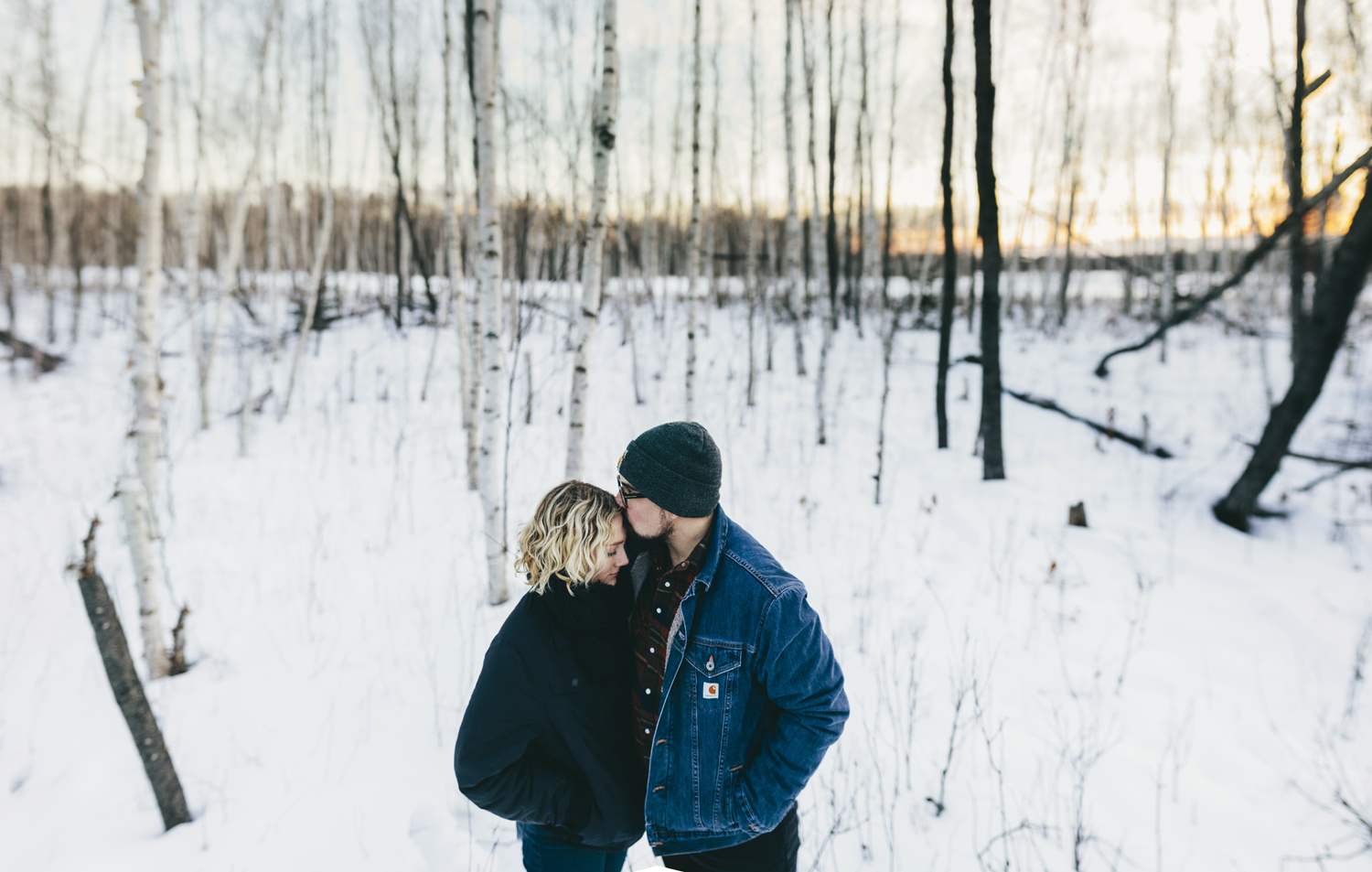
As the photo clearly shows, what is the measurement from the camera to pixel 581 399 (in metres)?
3.83

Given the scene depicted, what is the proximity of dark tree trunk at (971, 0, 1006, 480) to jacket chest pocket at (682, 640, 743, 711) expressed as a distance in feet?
17.4

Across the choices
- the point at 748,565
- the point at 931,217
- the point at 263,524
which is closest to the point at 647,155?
the point at 931,217

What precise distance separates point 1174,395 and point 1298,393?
16.0 ft

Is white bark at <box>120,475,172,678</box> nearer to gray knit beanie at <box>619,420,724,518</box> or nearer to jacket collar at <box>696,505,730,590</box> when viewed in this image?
gray knit beanie at <box>619,420,724,518</box>

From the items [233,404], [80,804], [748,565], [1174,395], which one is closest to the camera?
[748,565]

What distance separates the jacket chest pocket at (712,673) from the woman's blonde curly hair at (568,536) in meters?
0.32

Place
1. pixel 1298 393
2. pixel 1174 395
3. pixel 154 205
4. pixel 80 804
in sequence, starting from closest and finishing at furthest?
1. pixel 80 804
2. pixel 154 205
3. pixel 1298 393
4. pixel 1174 395

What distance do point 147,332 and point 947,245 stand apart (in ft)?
23.0

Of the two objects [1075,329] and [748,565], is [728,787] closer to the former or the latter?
[748,565]

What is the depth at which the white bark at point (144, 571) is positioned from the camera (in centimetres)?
271

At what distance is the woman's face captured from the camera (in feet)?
4.49

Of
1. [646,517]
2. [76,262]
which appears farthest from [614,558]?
[76,262]

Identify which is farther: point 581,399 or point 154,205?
point 581,399

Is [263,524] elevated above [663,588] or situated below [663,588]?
below
